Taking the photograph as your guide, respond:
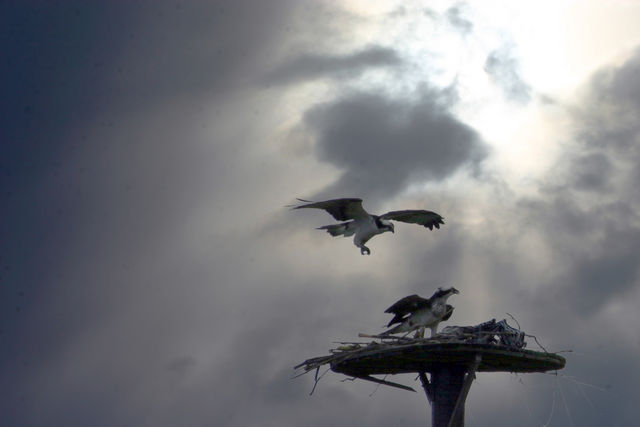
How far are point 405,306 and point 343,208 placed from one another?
301 cm

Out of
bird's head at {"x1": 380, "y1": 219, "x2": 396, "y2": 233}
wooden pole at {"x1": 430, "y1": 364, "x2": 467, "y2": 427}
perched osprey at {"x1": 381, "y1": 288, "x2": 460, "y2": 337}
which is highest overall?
bird's head at {"x1": 380, "y1": 219, "x2": 396, "y2": 233}

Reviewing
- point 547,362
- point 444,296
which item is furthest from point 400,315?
point 547,362

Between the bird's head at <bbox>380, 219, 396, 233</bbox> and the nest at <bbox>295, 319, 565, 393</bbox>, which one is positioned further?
the bird's head at <bbox>380, 219, 396, 233</bbox>

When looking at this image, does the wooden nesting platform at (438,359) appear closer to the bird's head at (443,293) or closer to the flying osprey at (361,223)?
the bird's head at (443,293)

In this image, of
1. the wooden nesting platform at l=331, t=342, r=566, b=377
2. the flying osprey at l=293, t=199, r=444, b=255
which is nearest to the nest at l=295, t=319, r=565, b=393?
the wooden nesting platform at l=331, t=342, r=566, b=377

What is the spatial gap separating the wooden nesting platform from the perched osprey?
0.93 meters

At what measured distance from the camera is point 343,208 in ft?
67.9

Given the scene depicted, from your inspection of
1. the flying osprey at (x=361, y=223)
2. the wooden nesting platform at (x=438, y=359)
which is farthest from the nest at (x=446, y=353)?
the flying osprey at (x=361, y=223)

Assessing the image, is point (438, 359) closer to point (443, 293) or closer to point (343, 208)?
point (443, 293)

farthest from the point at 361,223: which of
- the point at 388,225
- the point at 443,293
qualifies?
the point at 443,293

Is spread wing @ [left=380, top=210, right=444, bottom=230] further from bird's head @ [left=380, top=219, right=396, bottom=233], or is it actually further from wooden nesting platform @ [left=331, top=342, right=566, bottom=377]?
wooden nesting platform @ [left=331, top=342, right=566, bottom=377]

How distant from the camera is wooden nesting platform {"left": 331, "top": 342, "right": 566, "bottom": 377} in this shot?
682 inches

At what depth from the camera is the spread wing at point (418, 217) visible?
21453mm

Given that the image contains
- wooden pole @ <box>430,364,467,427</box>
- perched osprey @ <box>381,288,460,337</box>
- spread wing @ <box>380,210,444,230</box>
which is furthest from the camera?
spread wing @ <box>380,210,444,230</box>
